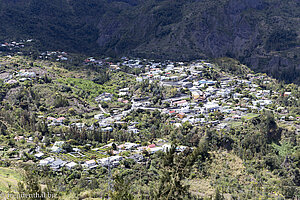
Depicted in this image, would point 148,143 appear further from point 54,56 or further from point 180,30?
point 180,30

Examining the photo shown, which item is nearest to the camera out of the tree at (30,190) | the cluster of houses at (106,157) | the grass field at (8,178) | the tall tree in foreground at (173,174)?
the tree at (30,190)

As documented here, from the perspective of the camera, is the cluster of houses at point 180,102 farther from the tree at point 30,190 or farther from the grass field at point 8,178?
the tree at point 30,190

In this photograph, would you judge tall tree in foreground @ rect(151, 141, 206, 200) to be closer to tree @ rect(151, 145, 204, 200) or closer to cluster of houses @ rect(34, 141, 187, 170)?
tree @ rect(151, 145, 204, 200)

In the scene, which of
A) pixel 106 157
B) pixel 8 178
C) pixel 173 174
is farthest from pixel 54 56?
pixel 173 174

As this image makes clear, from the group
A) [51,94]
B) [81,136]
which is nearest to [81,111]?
[51,94]

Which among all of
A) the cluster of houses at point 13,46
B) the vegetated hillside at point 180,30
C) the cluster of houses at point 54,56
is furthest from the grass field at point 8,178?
the vegetated hillside at point 180,30

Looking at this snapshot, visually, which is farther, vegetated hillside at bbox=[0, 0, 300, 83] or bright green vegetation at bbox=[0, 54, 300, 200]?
vegetated hillside at bbox=[0, 0, 300, 83]

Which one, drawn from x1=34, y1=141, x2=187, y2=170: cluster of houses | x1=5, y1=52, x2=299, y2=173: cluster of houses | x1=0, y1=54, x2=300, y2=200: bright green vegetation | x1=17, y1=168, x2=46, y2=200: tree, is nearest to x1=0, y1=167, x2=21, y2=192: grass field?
x1=0, y1=54, x2=300, y2=200: bright green vegetation
